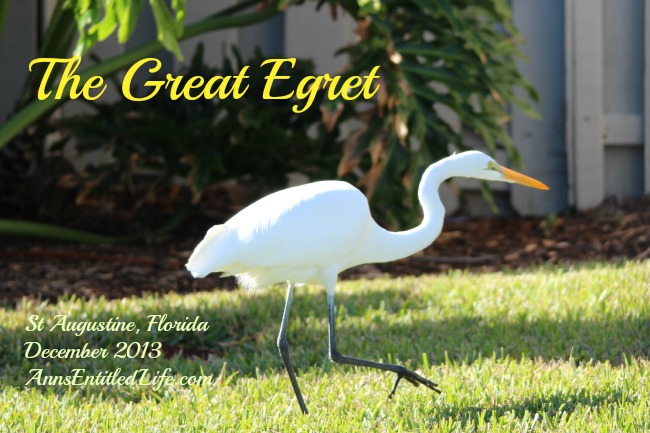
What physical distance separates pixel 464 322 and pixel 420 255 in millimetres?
1875

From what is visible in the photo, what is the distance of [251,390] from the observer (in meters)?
3.32

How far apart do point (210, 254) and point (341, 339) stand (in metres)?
1.20

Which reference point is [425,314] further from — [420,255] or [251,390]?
[420,255]

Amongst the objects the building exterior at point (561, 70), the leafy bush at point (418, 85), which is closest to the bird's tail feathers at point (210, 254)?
the leafy bush at point (418, 85)

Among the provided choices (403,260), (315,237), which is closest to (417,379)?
(315,237)

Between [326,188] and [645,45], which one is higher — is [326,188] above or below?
below

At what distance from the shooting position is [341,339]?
13.2 feet

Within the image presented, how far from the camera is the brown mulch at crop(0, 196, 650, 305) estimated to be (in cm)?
520

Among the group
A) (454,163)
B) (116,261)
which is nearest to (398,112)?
(116,261)

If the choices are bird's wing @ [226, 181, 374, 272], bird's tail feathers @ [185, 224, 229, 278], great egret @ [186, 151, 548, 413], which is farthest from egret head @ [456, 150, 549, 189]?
bird's tail feathers @ [185, 224, 229, 278]

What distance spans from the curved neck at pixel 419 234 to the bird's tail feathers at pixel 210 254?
1.48ft

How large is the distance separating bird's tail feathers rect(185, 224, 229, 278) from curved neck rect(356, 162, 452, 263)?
450 mm

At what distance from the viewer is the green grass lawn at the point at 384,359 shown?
2938 mm

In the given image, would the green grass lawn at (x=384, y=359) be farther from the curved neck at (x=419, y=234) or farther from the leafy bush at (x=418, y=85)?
the leafy bush at (x=418, y=85)
